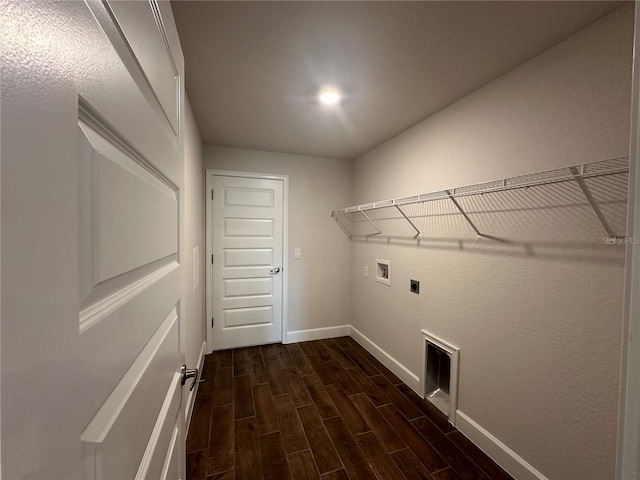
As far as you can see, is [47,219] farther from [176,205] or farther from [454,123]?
[454,123]

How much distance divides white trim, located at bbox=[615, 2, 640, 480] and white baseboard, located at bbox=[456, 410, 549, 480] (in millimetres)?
1387

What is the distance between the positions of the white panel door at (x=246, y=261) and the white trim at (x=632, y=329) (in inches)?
112

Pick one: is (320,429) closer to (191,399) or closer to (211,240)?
(191,399)

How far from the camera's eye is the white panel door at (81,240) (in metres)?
0.20

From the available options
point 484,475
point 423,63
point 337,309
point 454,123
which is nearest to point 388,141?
point 454,123

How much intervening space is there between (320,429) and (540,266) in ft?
5.64

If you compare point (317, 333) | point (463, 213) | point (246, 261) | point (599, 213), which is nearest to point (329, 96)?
point (463, 213)

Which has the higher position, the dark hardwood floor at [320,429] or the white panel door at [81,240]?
the white panel door at [81,240]

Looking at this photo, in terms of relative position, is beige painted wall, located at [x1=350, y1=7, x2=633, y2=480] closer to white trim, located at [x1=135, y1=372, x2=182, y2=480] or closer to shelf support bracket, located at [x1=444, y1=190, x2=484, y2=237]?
shelf support bracket, located at [x1=444, y1=190, x2=484, y2=237]

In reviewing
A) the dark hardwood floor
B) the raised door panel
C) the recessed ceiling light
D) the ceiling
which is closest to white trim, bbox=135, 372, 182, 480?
the raised door panel

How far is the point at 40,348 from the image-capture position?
23 cm

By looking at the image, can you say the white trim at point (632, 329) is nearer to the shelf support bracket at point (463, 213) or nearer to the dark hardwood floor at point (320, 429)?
the shelf support bracket at point (463, 213)

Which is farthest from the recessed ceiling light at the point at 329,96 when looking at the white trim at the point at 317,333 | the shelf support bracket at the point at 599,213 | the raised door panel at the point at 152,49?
the white trim at the point at 317,333

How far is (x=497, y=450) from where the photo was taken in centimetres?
151
